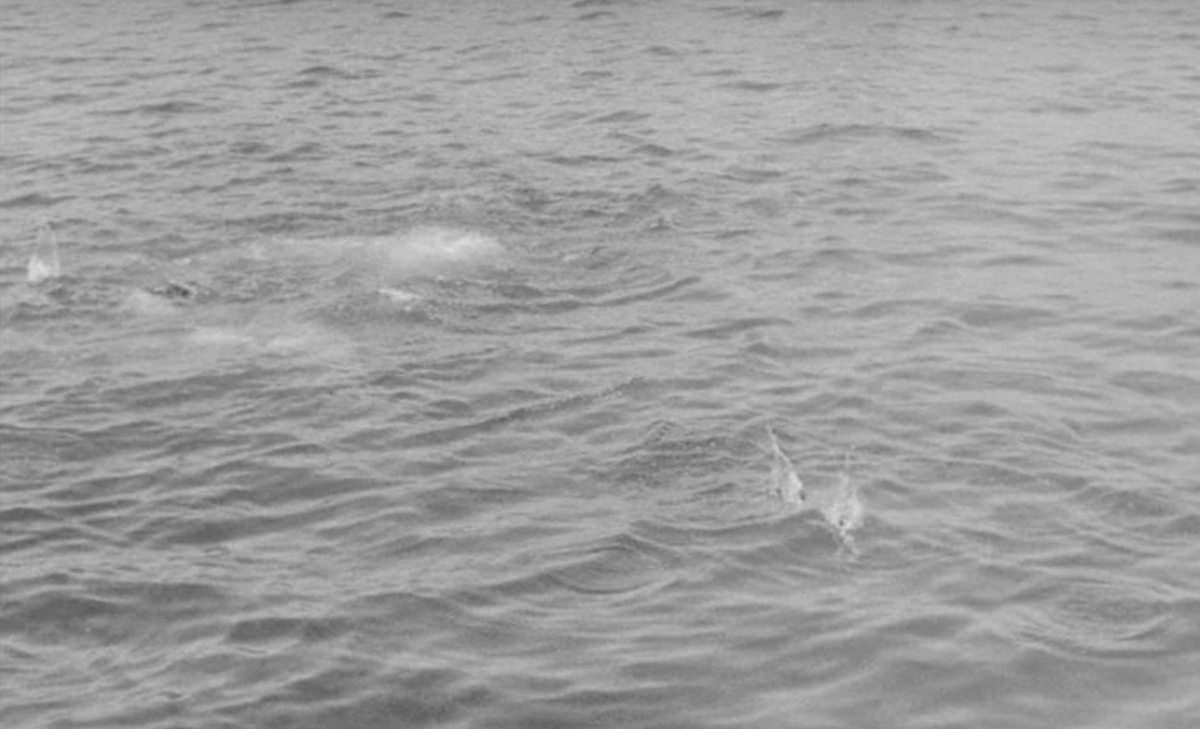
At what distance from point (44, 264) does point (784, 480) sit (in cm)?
865

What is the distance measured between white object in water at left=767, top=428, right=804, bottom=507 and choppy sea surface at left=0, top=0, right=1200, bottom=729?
6 cm

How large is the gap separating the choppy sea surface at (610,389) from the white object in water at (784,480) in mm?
60

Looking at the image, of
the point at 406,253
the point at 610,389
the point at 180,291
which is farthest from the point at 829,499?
the point at 180,291

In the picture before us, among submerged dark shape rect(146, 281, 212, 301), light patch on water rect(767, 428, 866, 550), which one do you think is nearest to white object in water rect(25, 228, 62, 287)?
submerged dark shape rect(146, 281, 212, 301)

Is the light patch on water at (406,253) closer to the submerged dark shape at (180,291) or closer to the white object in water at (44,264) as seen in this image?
the submerged dark shape at (180,291)

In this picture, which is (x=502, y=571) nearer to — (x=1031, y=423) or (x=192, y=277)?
(x=1031, y=423)

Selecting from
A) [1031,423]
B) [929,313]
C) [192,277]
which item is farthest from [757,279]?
[192,277]

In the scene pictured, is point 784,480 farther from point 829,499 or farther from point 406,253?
point 406,253

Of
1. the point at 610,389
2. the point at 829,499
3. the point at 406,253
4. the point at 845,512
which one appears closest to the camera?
the point at 845,512

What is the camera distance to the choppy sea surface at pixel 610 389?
12594 millimetres

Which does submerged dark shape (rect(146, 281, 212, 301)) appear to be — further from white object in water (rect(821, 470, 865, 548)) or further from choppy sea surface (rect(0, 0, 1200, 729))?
white object in water (rect(821, 470, 865, 548))

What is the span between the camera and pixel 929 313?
60.3 ft

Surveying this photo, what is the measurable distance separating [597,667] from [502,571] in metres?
1.53

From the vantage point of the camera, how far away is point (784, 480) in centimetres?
1488
